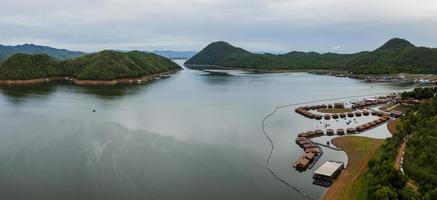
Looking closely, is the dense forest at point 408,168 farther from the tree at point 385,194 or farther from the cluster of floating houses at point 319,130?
the cluster of floating houses at point 319,130

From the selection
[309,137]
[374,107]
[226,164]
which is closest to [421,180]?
[226,164]

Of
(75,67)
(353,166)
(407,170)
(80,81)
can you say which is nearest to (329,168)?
(353,166)

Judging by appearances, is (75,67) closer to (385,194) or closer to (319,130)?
(319,130)

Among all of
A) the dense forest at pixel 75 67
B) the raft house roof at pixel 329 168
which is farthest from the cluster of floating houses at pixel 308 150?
the dense forest at pixel 75 67

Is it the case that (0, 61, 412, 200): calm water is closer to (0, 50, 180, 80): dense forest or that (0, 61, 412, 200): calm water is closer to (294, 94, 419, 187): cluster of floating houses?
(294, 94, 419, 187): cluster of floating houses

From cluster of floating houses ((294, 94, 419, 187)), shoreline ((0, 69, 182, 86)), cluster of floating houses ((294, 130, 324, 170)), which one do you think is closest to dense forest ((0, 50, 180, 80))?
shoreline ((0, 69, 182, 86))

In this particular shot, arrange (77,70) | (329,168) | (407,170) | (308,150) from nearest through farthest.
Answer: (407,170) → (329,168) → (308,150) → (77,70)
